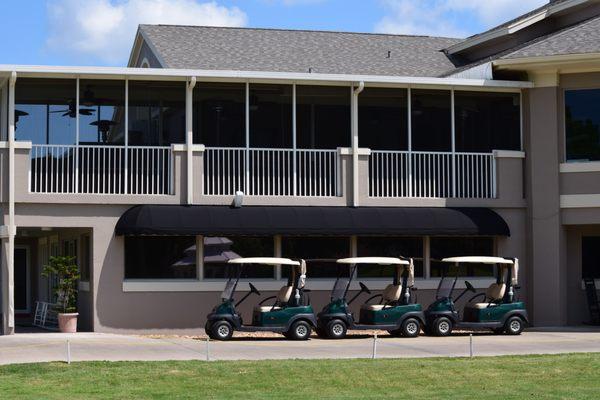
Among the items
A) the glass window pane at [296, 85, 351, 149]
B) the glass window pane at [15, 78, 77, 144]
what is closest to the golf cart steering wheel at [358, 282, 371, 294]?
the glass window pane at [296, 85, 351, 149]

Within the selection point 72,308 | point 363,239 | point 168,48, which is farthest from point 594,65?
point 72,308

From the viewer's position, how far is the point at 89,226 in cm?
2542

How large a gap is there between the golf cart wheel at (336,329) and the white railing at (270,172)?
12.3 ft

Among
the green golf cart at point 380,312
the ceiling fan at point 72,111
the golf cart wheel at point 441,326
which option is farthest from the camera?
the ceiling fan at point 72,111

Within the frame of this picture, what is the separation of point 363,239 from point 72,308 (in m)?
6.78

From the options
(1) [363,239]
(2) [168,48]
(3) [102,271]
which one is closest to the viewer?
(3) [102,271]

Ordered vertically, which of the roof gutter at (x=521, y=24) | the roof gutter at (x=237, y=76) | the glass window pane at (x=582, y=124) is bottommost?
the glass window pane at (x=582, y=124)

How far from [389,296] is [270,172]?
4310mm

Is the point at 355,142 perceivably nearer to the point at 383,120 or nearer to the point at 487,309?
the point at 383,120

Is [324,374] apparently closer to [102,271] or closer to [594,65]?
[102,271]

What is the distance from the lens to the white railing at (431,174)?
27484 millimetres

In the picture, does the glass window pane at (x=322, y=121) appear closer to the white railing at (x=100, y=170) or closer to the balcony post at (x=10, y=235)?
the white railing at (x=100, y=170)

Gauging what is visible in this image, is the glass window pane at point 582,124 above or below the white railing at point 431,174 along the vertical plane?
above

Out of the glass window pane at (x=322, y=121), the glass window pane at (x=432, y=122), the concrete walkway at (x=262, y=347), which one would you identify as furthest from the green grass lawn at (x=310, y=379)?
the glass window pane at (x=432, y=122)
